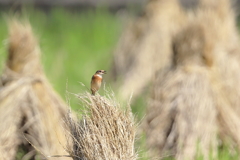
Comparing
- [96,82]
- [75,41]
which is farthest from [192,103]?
[75,41]

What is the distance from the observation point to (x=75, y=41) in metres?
10.9

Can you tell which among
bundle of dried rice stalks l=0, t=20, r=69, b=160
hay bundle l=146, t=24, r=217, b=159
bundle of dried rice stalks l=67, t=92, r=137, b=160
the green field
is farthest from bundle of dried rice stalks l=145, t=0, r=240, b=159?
the green field

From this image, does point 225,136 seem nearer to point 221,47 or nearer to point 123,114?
point 221,47

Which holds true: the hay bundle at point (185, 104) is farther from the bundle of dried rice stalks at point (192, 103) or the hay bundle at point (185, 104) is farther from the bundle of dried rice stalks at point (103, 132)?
the bundle of dried rice stalks at point (103, 132)

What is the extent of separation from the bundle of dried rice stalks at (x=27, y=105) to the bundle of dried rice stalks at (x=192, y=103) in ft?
2.65

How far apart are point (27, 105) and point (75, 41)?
19.1 feet

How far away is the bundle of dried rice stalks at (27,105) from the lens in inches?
195

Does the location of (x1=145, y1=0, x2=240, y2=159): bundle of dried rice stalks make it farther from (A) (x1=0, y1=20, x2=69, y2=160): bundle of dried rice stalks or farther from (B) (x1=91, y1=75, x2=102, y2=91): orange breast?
(B) (x1=91, y1=75, x2=102, y2=91): orange breast

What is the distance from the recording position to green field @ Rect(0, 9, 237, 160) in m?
9.10

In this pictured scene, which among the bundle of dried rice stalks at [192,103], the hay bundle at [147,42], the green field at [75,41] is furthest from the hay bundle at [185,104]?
the green field at [75,41]

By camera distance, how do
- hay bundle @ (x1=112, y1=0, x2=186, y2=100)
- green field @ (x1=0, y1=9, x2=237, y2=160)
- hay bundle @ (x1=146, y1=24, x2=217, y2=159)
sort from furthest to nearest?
green field @ (x1=0, y1=9, x2=237, y2=160) < hay bundle @ (x1=112, y1=0, x2=186, y2=100) < hay bundle @ (x1=146, y1=24, x2=217, y2=159)

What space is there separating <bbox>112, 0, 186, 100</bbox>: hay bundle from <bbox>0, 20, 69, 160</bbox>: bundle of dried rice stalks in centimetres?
273

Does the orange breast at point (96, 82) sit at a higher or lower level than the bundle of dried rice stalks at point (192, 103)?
higher

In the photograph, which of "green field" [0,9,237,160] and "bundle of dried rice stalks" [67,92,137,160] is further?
"green field" [0,9,237,160]
